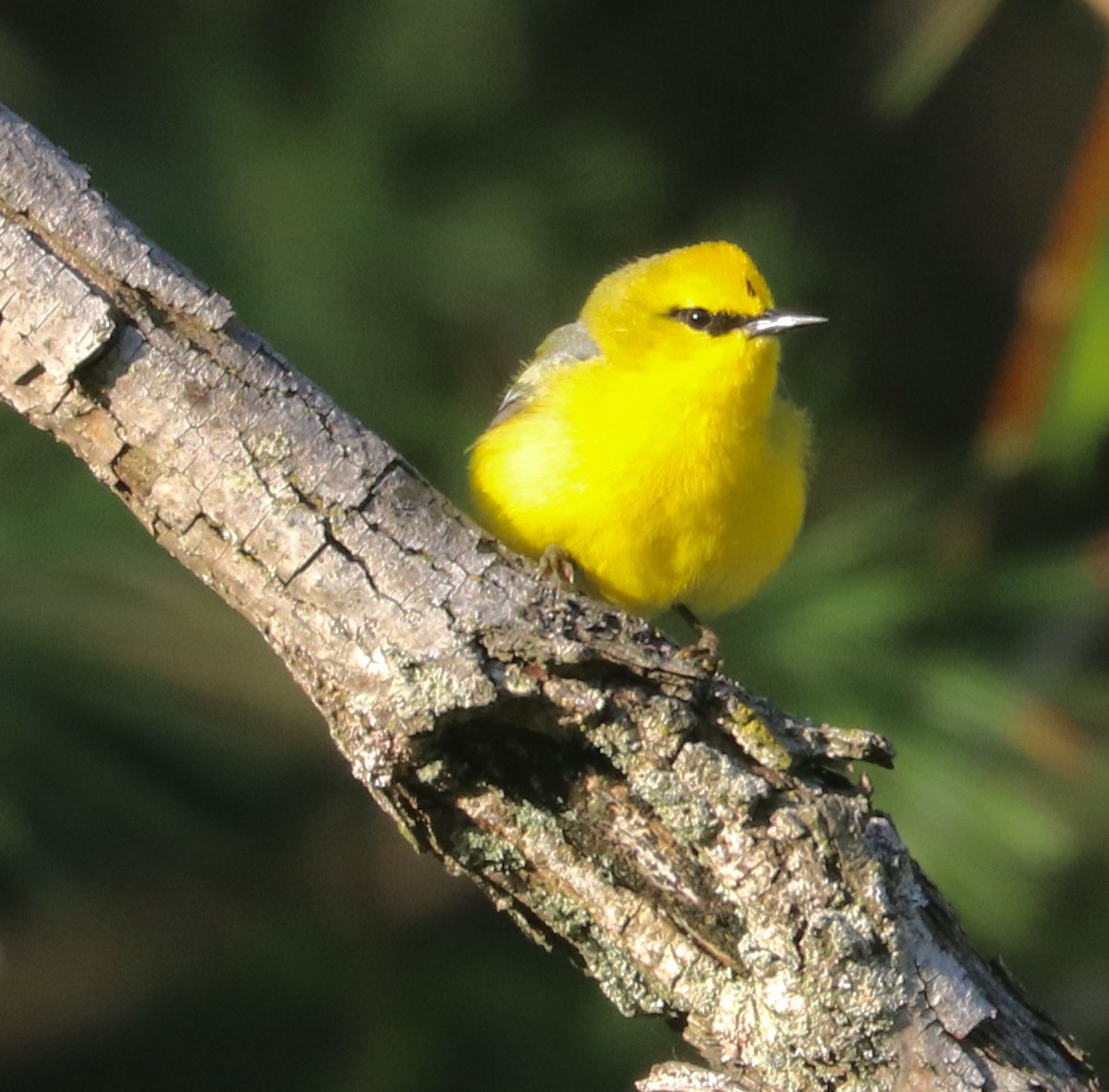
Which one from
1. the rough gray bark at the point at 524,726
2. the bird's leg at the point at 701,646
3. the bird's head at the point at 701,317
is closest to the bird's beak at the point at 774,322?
the bird's head at the point at 701,317

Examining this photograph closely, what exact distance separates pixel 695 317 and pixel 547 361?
0.33m

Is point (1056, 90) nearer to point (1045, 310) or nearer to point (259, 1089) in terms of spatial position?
point (1045, 310)

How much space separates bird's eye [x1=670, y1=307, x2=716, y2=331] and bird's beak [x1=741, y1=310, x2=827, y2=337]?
79 millimetres

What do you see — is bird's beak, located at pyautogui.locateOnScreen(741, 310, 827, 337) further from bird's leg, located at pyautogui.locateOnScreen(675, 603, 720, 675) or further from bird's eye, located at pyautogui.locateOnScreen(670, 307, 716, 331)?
bird's leg, located at pyautogui.locateOnScreen(675, 603, 720, 675)

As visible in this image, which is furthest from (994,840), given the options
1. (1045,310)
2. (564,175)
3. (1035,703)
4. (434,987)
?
(564,175)

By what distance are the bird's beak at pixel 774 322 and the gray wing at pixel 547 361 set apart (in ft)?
1.06

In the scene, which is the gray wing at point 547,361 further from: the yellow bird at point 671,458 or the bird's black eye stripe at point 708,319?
the bird's black eye stripe at point 708,319

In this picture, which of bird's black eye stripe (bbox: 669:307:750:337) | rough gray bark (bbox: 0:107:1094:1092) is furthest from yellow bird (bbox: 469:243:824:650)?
rough gray bark (bbox: 0:107:1094:1092)

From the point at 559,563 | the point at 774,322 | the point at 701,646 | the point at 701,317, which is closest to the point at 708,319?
the point at 701,317

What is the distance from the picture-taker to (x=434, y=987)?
376 centimetres

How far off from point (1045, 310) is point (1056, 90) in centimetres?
177

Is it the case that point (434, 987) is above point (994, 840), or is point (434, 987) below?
below

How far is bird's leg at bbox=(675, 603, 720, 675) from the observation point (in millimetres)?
1992

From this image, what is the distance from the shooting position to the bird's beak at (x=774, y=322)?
2984mm
